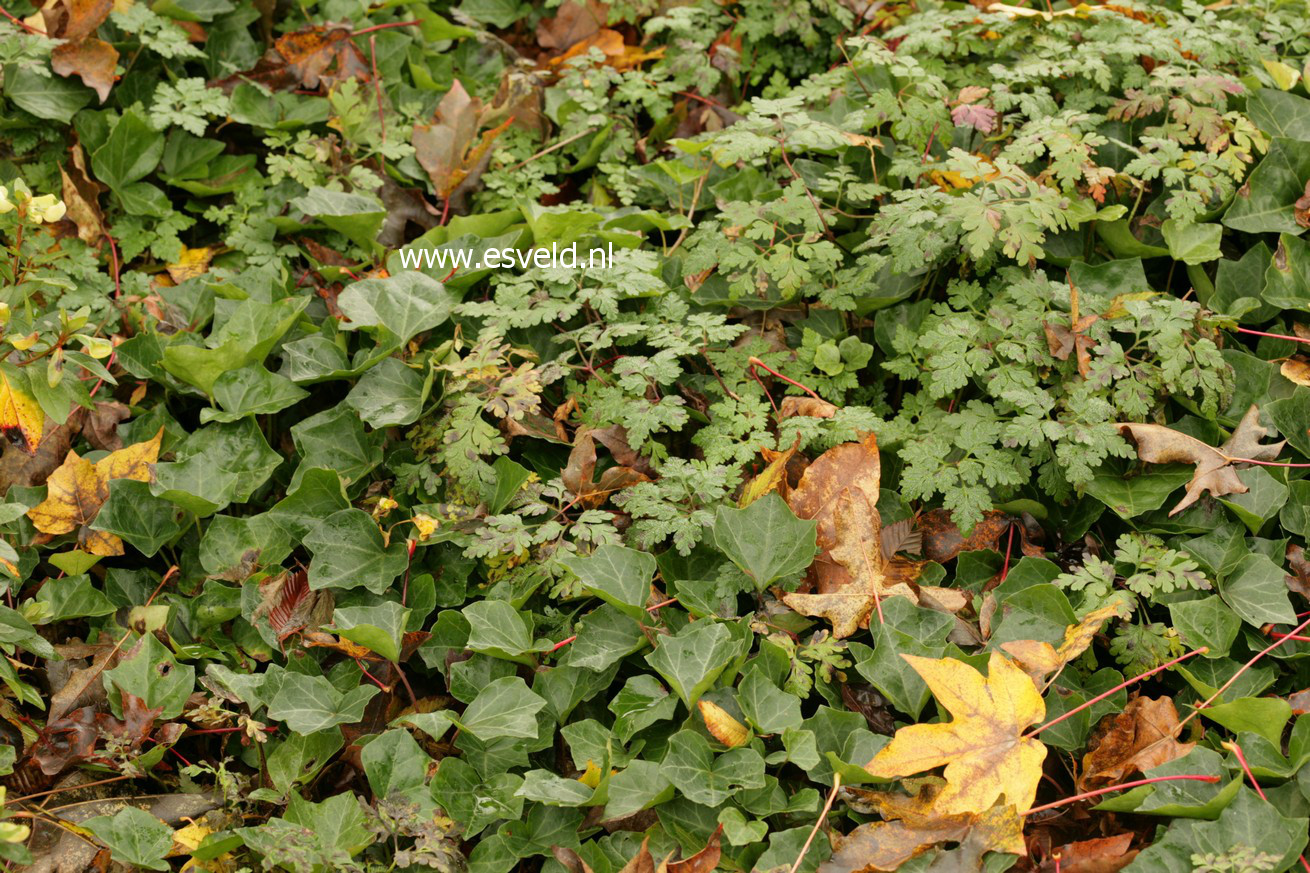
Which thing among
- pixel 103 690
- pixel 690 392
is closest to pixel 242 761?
pixel 103 690

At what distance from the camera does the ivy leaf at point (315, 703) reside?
1854 millimetres

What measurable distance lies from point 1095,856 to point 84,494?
2084 mm

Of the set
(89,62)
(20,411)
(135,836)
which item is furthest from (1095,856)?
(89,62)

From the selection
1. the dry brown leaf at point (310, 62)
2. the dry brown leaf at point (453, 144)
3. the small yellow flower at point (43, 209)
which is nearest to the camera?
the small yellow flower at point (43, 209)

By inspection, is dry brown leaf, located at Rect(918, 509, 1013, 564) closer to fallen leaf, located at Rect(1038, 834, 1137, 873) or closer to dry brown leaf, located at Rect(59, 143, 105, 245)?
fallen leaf, located at Rect(1038, 834, 1137, 873)

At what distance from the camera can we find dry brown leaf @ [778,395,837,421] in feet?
7.25

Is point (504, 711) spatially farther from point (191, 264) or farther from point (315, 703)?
point (191, 264)

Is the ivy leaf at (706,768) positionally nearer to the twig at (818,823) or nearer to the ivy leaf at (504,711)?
the twig at (818,823)

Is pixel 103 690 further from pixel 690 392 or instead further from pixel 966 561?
pixel 966 561

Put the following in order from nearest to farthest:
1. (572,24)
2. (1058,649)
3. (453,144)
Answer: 1. (1058,649)
2. (453,144)
3. (572,24)

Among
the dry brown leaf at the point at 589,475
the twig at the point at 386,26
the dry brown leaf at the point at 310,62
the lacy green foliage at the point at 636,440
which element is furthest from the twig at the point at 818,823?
the twig at the point at 386,26

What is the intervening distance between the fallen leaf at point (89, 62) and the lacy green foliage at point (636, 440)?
34 mm

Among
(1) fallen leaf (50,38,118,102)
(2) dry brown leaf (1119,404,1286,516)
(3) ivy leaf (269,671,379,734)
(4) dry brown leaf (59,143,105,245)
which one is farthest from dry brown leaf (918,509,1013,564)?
(1) fallen leaf (50,38,118,102)

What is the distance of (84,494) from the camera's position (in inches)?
86.6
